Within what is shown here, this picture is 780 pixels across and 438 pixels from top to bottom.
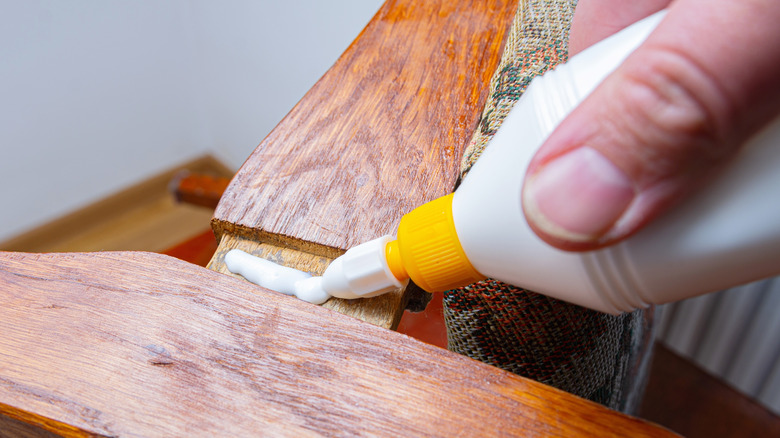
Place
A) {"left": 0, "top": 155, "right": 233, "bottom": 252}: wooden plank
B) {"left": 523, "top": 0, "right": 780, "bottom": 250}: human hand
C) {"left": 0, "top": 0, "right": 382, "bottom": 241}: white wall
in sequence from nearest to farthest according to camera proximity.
Answer: {"left": 523, "top": 0, "right": 780, "bottom": 250}: human hand → {"left": 0, "top": 0, "right": 382, "bottom": 241}: white wall → {"left": 0, "top": 155, "right": 233, "bottom": 252}: wooden plank

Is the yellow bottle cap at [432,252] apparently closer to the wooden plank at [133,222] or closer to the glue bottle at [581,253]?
the glue bottle at [581,253]

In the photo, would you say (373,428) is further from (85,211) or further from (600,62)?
(85,211)

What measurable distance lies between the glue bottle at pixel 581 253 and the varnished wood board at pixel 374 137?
0.04m

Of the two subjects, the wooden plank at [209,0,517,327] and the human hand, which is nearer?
the human hand

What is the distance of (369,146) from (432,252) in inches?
3.9

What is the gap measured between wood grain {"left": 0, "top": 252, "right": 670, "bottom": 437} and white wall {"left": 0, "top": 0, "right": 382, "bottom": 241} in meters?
0.59

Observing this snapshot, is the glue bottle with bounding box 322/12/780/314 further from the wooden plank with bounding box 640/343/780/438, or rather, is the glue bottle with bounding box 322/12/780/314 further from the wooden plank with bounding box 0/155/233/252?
the wooden plank with bounding box 0/155/233/252

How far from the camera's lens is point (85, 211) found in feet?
3.95

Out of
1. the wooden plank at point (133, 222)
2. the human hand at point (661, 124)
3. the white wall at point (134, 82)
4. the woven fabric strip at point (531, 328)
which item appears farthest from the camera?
the wooden plank at point (133, 222)

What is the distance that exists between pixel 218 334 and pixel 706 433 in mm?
1034

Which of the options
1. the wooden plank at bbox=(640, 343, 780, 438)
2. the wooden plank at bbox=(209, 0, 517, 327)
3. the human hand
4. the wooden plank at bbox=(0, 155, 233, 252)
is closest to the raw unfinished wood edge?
the wooden plank at bbox=(209, 0, 517, 327)

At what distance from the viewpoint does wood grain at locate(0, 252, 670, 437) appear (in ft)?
0.73

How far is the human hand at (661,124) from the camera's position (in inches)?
6.6

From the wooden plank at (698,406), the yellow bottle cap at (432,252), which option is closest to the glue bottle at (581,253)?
the yellow bottle cap at (432,252)
